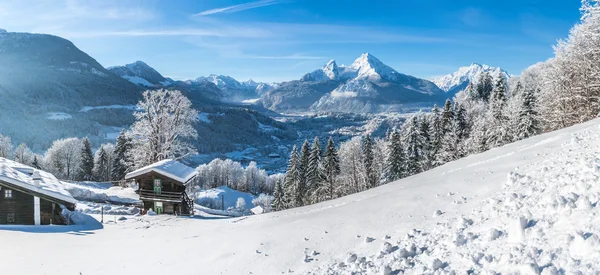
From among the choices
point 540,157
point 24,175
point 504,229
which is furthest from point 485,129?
point 24,175

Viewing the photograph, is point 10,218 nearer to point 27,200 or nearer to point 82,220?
point 27,200

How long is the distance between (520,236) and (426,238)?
7.25 feet

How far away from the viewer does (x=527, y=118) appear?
39.8 m

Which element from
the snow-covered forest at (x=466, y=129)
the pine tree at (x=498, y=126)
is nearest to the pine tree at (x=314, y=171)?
the snow-covered forest at (x=466, y=129)

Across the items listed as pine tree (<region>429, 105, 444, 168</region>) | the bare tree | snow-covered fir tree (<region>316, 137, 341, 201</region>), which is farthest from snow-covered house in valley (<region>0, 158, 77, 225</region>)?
pine tree (<region>429, 105, 444, 168</region>)

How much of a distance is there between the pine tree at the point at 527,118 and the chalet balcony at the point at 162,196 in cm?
3782

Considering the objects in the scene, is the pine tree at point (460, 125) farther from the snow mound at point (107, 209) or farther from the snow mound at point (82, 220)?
the snow mound at point (82, 220)

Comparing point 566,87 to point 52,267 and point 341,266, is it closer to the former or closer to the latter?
point 341,266

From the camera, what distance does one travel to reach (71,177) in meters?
83.9

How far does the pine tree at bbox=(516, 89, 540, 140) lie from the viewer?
130 feet

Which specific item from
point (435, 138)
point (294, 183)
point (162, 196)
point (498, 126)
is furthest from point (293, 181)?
point (498, 126)

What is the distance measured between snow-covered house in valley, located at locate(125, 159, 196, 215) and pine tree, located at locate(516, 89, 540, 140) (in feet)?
122

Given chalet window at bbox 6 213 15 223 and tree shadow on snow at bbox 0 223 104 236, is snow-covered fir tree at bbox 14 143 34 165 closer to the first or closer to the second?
chalet window at bbox 6 213 15 223

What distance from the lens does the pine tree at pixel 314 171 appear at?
53.4m
